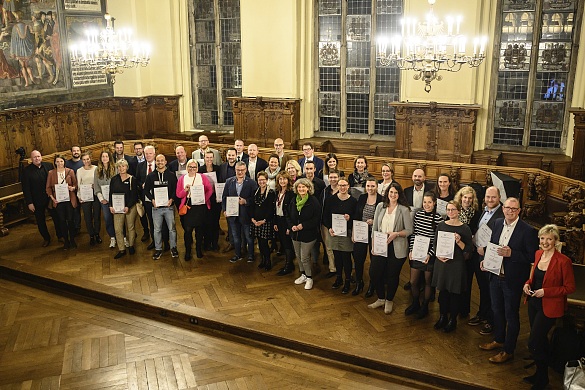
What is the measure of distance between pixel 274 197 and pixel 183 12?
7.69 meters

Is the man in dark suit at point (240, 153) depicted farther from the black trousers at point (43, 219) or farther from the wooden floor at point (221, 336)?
the black trousers at point (43, 219)

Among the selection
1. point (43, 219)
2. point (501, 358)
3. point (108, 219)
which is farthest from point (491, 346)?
point (43, 219)

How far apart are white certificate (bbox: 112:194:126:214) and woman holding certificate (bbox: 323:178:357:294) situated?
301 cm

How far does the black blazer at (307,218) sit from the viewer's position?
22.1ft

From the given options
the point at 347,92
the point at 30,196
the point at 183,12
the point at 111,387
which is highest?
the point at 183,12

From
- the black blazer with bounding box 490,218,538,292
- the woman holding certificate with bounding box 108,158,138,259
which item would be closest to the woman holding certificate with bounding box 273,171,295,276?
the woman holding certificate with bounding box 108,158,138,259

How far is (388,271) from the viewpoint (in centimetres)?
625

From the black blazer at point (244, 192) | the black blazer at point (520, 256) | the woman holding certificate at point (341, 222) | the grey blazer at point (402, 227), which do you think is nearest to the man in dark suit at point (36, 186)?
the black blazer at point (244, 192)

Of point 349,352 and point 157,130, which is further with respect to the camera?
point 157,130

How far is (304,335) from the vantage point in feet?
19.2

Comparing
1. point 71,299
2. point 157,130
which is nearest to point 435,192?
point 71,299

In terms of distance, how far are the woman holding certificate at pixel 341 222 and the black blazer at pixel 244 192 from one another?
1.18 metres

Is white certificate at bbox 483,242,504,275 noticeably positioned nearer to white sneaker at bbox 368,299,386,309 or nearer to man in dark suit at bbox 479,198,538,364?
man in dark suit at bbox 479,198,538,364

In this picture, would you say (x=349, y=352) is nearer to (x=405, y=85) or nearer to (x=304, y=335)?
(x=304, y=335)
